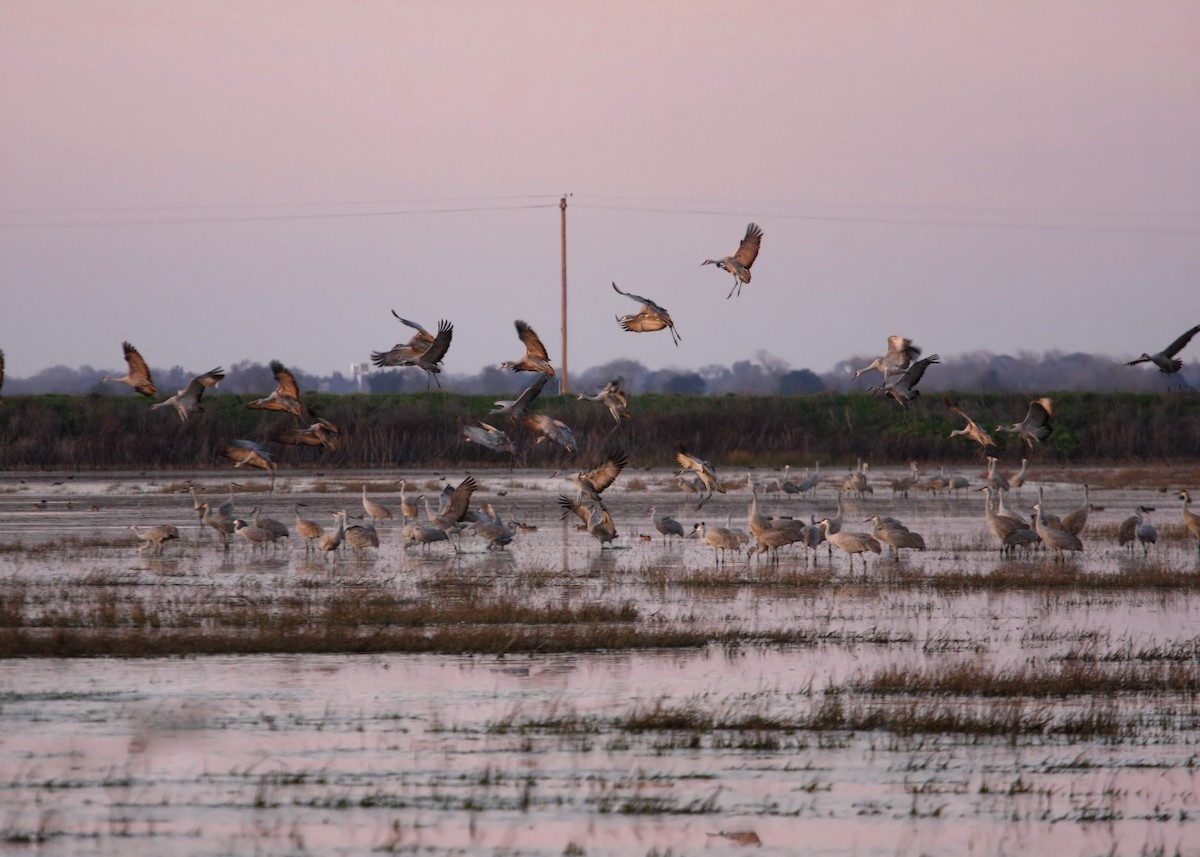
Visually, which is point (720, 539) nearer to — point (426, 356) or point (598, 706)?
point (426, 356)

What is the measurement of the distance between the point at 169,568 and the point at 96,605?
4003 mm

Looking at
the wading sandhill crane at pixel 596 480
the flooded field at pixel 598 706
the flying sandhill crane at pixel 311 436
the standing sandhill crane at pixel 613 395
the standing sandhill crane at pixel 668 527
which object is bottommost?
the flooded field at pixel 598 706

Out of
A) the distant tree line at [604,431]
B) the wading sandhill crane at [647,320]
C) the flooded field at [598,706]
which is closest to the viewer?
the flooded field at [598,706]

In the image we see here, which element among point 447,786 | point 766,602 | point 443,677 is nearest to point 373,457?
point 766,602

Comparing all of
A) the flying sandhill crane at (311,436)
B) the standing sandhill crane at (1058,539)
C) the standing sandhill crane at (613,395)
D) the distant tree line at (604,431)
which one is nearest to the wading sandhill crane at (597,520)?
the standing sandhill crane at (613,395)

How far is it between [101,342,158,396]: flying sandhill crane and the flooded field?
2.48 meters

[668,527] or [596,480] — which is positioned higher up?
[596,480]

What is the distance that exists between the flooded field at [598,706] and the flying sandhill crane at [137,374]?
2475mm

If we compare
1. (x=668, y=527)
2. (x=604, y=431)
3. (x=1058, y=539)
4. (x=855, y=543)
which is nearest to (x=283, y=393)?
(x=668, y=527)

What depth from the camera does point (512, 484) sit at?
36.7 metres

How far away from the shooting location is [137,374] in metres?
21.5

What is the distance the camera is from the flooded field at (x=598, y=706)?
25.6 ft

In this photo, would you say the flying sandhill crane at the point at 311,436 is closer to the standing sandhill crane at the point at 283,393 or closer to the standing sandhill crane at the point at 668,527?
the standing sandhill crane at the point at 283,393

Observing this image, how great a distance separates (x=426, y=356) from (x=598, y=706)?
9078 millimetres
